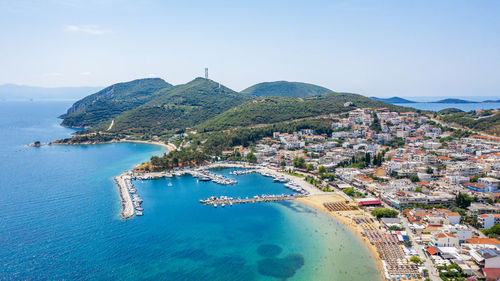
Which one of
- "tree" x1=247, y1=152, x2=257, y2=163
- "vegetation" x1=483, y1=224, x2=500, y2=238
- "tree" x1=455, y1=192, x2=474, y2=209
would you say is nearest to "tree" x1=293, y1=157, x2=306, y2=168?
"tree" x1=247, y1=152, x2=257, y2=163

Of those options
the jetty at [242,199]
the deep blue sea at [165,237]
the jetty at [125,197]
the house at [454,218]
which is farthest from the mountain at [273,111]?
the house at [454,218]

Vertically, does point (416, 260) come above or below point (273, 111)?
below

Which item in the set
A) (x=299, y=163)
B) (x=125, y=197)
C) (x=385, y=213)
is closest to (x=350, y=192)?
(x=385, y=213)

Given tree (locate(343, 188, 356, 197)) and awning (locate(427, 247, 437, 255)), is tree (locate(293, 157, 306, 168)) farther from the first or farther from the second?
awning (locate(427, 247, 437, 255))

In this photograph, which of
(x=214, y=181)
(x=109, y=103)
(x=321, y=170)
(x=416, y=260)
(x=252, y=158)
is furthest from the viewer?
(x=109, y=103)

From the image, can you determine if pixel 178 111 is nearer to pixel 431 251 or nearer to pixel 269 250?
pixel 269 250

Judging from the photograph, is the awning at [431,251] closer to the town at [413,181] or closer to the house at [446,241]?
the town at [413,181]
